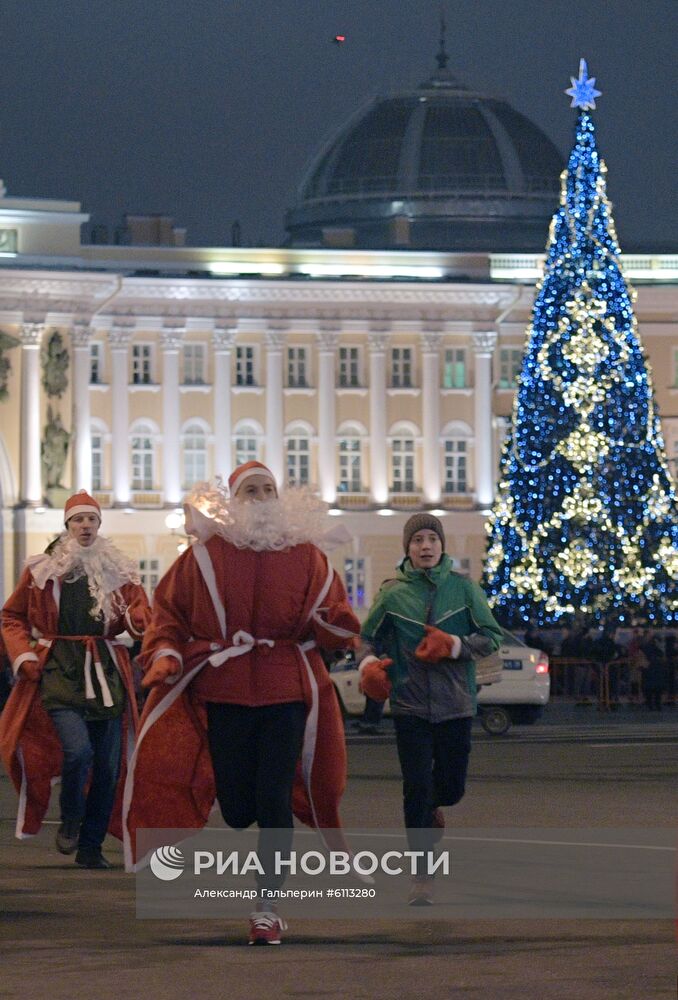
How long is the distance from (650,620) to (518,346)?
1547 inches

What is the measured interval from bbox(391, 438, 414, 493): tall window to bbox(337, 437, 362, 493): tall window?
102 centimetres

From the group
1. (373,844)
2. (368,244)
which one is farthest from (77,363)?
(373,844)

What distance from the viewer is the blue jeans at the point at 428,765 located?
12.8 meters

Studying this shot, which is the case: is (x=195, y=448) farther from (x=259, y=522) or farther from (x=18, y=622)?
(x=259, y=522)

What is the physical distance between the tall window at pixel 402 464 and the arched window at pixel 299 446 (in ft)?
8.02

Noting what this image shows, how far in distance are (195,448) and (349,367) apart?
522 cm

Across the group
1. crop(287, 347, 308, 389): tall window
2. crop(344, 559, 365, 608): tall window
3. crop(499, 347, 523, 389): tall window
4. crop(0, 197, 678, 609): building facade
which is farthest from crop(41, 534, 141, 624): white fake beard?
crop(499, 347, 523, 389): tall window

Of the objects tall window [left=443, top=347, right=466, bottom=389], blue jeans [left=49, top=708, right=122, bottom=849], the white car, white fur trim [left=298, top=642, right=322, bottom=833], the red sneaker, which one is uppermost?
tall window [left=443, top=347, right=466, bottom=389]

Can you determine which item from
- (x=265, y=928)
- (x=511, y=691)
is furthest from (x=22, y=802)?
(x=511, y=691)

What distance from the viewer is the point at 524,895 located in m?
12.3

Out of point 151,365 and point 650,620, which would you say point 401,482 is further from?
point 650,620

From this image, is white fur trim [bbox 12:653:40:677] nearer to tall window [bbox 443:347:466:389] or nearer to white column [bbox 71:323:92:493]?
white column [bbox 71:323:92:493]

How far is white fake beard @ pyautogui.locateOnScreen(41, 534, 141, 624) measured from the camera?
14.5m

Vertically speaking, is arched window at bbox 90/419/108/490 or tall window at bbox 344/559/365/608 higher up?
arched window at bbox 90/419/108/490
